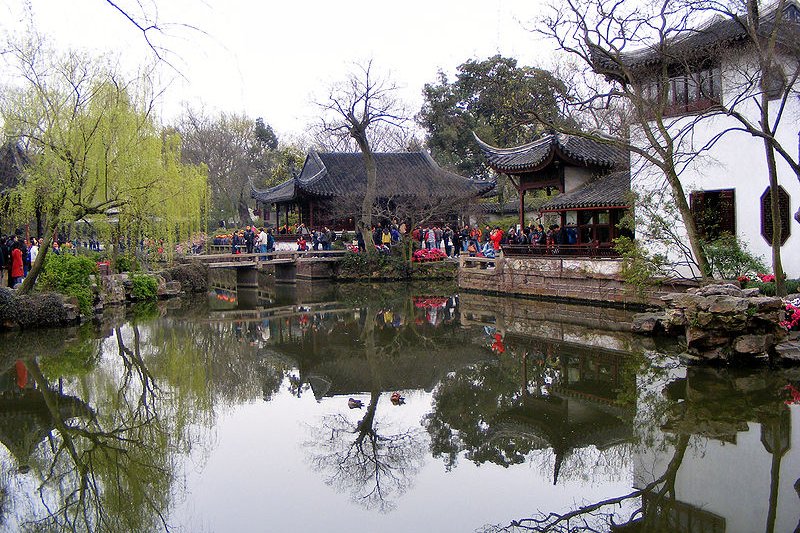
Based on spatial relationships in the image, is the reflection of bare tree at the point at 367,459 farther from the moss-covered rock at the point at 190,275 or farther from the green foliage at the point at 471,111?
the green foliage at the point at 471,111

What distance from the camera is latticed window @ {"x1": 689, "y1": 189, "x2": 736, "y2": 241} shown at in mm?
14219

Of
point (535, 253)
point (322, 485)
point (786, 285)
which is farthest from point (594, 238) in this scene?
point (322, 485)

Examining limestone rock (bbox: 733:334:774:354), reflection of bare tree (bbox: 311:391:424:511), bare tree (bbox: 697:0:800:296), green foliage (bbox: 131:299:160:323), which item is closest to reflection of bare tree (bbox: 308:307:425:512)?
reflection of bare tree (bbox: 311:391:424:511)

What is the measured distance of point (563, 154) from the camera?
737 inches

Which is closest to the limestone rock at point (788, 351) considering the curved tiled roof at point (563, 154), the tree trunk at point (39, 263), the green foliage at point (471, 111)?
the curved tiled roof at point (563, 154)

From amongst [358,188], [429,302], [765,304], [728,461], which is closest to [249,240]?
[358,188]

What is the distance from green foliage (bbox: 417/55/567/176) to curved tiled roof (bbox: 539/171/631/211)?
37.2ft

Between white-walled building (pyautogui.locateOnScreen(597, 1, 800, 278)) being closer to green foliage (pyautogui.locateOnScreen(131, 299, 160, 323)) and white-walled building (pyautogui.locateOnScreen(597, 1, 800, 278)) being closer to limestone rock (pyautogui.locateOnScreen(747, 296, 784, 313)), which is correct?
limestone rock (pyautogui.locateOnScreen(747, 296, 784, 313))

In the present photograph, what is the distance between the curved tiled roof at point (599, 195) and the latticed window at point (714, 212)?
173 cm

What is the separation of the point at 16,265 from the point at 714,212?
1368 centimetres

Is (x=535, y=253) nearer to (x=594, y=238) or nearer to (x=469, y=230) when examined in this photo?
(x=594, y=238)

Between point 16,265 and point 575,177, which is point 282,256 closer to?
point 575,177

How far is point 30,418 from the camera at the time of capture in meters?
8.00

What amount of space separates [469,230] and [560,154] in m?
8.46
